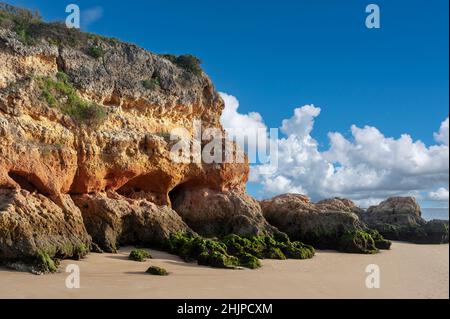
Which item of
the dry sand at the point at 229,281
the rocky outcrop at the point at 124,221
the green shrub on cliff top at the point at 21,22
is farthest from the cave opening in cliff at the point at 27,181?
the green shrub on cliff top at the point at 21,22

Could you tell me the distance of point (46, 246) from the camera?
541 inches

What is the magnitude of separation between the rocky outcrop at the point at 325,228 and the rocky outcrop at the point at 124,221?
665 centimetres

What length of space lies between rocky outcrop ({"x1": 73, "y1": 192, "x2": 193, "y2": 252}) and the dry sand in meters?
1.08

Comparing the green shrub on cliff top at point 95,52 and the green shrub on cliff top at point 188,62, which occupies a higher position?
the green shrub on cliff top at point 188,62

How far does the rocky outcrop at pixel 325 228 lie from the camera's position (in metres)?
21.4

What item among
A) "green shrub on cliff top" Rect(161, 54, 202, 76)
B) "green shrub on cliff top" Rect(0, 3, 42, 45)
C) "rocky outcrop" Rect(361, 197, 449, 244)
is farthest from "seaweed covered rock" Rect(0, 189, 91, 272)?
"rocky outcrop" Rect(361, 197, 449, 244)

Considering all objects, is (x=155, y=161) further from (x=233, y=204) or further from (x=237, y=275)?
(x=237, y=275)

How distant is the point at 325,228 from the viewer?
22.6 m

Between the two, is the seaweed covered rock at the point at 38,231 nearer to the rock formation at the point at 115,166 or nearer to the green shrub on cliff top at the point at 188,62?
the rock formation at the point at 115,166

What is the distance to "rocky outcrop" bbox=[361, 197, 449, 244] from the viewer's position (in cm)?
2905

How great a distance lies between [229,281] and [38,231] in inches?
242

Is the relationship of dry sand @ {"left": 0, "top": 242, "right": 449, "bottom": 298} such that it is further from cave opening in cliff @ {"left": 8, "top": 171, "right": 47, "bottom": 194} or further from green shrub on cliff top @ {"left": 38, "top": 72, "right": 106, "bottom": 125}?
green shrub on cliff top @ {"left": 38, "top": 72, "right": 106, "bottom": 125}

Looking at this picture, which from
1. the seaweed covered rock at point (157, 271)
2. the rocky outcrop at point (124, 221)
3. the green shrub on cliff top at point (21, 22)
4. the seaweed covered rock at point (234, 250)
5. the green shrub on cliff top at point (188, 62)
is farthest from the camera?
the green shrub on cliff top at point (188, 62)
